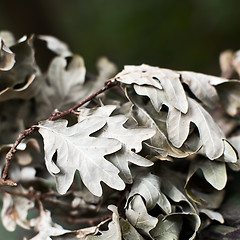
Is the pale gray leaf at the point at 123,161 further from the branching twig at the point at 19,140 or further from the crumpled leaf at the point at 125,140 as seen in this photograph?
the branching twig at the point at 19,140

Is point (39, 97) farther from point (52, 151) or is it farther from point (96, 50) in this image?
point (96, 50)

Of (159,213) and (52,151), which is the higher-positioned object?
(52,151)

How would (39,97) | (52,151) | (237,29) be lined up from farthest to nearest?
(237,29) → (39,97) → (52,151)

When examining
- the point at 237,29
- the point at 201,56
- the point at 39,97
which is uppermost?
the point at 39,97

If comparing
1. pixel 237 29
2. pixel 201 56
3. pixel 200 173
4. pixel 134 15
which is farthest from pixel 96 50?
pixel 200 173

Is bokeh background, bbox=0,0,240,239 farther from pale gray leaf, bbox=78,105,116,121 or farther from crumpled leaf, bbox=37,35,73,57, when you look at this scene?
pale gray leaf, bbox=78,105,116,121

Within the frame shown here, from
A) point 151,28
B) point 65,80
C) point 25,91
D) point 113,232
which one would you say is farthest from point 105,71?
point 151,28

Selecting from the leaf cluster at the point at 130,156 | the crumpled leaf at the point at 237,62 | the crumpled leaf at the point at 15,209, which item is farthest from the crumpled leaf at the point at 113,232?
the crumpled leaf at the point at 237,62
